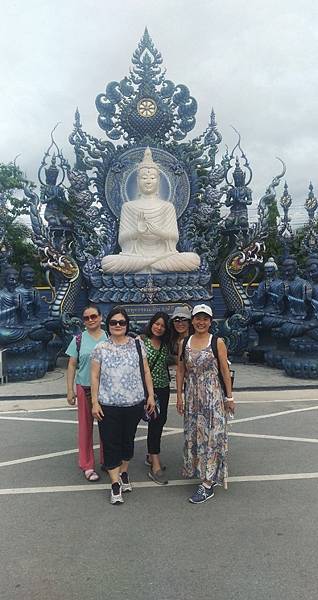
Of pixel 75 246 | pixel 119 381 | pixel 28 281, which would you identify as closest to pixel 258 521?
pixel 119 381

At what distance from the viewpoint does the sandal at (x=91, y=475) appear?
14.9 feet

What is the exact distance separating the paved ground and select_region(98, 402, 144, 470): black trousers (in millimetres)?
355

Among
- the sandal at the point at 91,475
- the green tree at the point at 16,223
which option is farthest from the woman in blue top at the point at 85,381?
the green tree at the point at 16,223

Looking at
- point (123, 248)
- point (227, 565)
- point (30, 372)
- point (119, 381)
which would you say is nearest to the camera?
point (227, 565)

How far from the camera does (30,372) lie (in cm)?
993

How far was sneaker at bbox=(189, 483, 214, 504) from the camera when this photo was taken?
13.2 feet

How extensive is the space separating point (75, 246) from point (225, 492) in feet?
28.1

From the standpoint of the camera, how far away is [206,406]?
4070 millimetres

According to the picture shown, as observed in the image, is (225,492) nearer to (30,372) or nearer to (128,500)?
(128,500)

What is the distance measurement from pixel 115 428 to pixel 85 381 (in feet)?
2.20

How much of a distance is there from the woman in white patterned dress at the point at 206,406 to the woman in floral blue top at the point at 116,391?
385mm

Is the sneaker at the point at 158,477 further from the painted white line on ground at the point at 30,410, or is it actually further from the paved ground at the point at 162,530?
the painted white line on ground at the point at 30,410

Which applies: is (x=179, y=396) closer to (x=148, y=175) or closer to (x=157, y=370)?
(x=157, y=370)

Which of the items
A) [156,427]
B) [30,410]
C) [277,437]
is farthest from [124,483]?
[30,410]
